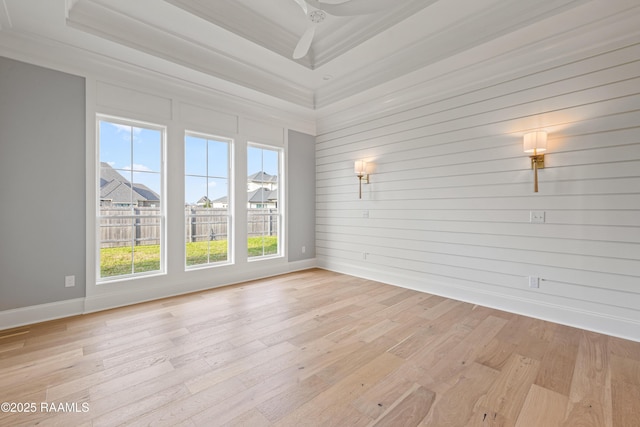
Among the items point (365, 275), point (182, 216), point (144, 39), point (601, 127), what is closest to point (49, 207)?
point (182, 216)

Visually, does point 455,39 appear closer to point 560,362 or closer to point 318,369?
point 560,362

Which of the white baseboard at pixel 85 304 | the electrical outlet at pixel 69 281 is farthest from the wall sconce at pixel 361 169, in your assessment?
the electrical outlet at pixel 69 281

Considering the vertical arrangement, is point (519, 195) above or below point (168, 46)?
below

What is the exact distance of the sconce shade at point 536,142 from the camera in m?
2.86

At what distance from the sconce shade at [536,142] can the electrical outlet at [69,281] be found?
17.4ft

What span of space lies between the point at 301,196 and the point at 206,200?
1.87 m

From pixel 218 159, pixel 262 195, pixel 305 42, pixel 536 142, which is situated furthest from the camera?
pixel 262 195

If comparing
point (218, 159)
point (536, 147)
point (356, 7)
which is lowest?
point (536, 147)

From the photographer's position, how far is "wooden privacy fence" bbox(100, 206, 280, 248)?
11.3ft

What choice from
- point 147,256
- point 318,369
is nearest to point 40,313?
point 147,256

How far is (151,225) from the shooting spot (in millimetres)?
3758

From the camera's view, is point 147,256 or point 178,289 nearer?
point 147,256

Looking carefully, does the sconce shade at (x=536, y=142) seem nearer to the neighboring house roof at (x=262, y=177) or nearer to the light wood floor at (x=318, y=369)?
the light wood floor at (x=318, y=369)

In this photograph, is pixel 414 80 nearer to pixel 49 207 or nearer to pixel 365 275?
pixel 365 275
